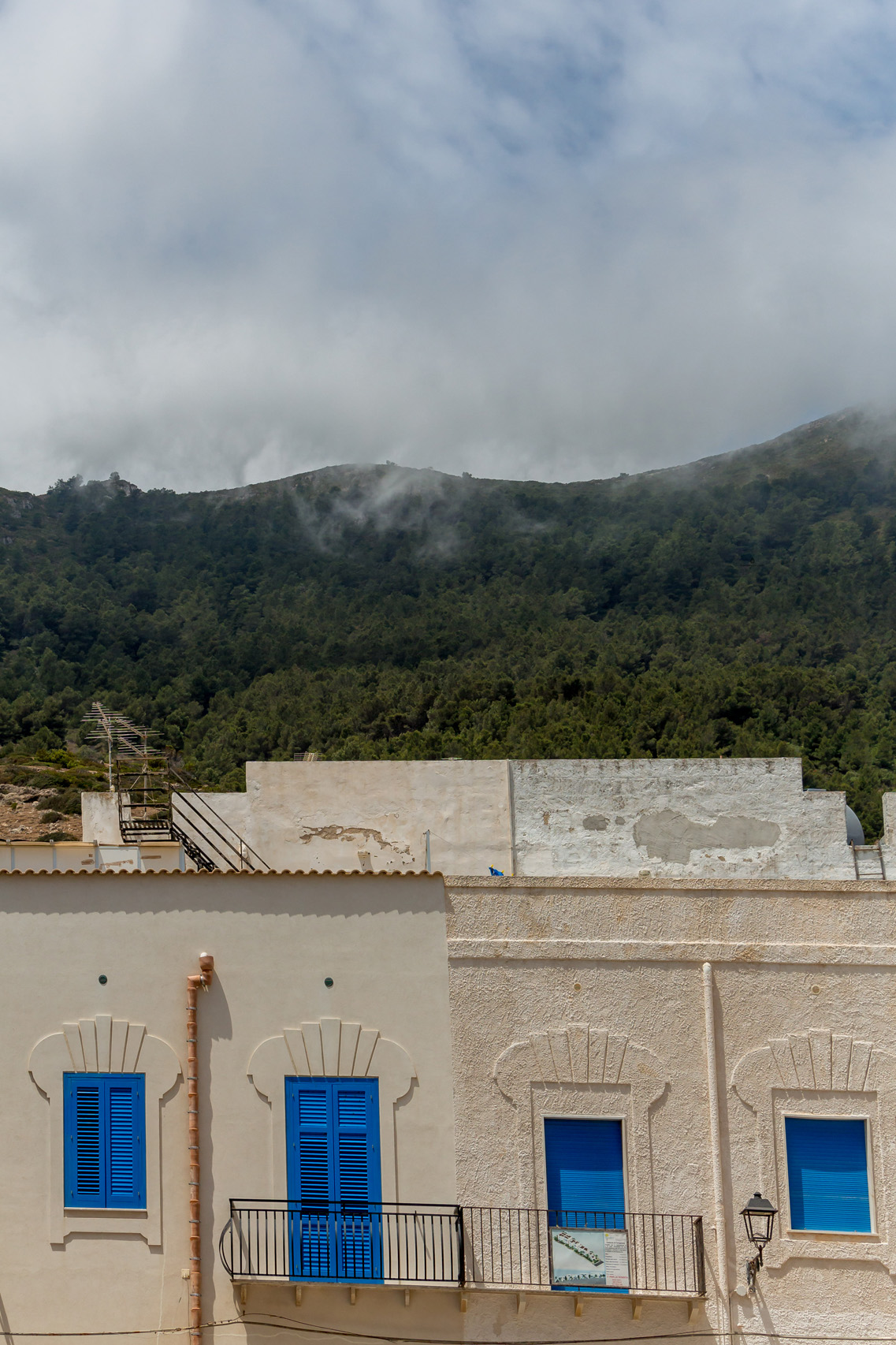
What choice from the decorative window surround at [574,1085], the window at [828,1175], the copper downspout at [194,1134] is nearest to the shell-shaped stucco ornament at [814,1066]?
the window at [828,1175]

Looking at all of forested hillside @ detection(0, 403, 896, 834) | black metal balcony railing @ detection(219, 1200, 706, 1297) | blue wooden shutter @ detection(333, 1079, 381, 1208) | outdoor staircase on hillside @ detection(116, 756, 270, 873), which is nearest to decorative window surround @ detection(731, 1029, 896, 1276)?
black metal balcony railing @ detection(219, 1200, 706, 1297)

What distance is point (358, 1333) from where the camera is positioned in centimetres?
1116

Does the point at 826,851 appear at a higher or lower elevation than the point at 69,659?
lower

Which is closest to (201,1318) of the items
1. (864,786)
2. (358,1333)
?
(358,1333)

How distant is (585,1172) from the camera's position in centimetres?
1120

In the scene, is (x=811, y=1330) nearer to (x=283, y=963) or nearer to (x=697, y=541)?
(x=283, y=963)

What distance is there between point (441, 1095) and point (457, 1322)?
227 cm

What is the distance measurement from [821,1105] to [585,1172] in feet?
8.33

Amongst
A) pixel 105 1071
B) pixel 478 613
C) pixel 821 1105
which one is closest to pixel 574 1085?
pixel 821 1105

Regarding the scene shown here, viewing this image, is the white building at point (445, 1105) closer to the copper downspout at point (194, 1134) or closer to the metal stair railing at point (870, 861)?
the copper downspout at point (194, 1134)

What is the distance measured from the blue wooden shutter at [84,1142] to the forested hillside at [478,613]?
24171 millimetres

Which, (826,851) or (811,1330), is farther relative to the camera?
(826,851)

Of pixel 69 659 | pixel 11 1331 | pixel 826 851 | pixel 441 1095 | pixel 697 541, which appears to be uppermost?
pixel 697 541

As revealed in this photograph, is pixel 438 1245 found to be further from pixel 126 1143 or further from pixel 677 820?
pixel 677 820
